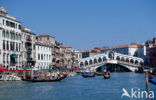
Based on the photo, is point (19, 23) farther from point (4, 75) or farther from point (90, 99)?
point (90, 99)

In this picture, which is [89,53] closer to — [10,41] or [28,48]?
[28,48]

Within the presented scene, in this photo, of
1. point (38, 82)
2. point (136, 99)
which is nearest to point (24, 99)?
point (136, 99)

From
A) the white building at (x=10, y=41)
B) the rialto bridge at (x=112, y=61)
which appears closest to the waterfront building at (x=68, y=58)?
the rialto bridge at (x=112, y=61)

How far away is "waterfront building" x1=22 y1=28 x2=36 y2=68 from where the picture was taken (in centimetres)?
3866

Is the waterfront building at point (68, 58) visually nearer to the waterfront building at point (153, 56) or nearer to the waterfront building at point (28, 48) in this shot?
the waterfront building at point (28, 48)

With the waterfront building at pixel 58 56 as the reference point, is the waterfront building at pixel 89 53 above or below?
above

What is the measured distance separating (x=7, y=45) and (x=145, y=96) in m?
19.6

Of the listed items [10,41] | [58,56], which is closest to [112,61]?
[58,56]

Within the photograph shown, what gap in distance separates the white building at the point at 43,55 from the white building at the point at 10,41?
5.31 meters

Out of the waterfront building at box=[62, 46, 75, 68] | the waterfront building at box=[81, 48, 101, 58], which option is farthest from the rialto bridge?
the waterfront building at box=[81, 48, 101, 58]

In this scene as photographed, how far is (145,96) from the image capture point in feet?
62.8

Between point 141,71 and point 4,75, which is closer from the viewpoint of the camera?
point 4,75

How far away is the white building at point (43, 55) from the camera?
140ft

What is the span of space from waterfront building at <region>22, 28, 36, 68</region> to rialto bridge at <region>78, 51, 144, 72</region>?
21916mm
